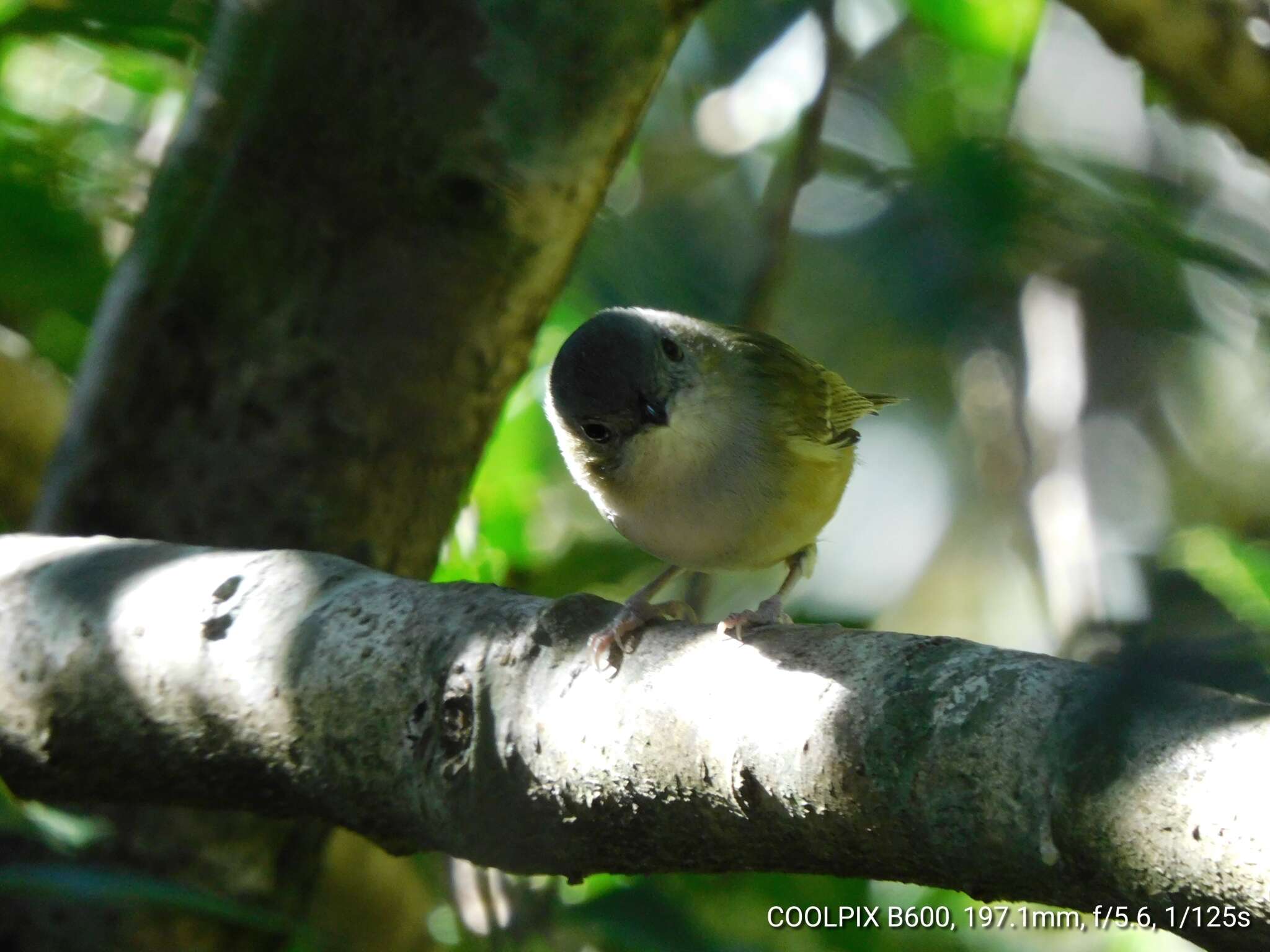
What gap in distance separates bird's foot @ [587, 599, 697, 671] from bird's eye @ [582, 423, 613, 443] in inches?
21.1

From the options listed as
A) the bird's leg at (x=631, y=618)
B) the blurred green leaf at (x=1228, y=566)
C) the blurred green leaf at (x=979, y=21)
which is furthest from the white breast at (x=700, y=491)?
the blurred green leaf at (x=1228, y=566)

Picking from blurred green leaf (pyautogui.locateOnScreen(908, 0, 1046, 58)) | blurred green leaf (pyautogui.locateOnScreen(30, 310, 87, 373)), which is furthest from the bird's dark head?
blurred green leaf (pyautogui.locateOnScreen(30, 310, 87, 373))

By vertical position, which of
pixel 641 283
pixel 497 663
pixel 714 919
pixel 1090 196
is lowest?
pixel 714 919

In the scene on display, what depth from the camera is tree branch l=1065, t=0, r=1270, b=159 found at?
2023mm

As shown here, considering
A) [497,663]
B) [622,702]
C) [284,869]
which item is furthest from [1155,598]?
[284,869]

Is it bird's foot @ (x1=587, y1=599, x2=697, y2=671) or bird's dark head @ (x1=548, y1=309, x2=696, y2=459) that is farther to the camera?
bird's dark head @ (x1=548, y1=309, x2=696, y2=459)

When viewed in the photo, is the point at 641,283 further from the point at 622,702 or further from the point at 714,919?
the point at 714,919

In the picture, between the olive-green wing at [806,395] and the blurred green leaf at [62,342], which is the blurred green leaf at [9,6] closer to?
the blurred green leaf at [62,342]

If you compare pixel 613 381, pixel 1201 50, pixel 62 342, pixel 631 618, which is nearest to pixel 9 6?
pixel 62 342

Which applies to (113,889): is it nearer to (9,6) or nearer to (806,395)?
(806,395)

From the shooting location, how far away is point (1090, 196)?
0.75 metres

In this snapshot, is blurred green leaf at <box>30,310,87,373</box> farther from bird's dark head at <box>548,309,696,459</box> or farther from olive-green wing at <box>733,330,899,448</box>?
olive-green wing at <box>733,330,899,448</box>

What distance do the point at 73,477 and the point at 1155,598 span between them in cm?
332

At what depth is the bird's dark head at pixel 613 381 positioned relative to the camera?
9.51ft
